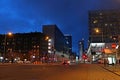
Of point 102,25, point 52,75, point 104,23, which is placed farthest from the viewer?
point 104,23

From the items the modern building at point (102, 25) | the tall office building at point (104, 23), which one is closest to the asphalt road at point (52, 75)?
the modern building at point (102, 25)

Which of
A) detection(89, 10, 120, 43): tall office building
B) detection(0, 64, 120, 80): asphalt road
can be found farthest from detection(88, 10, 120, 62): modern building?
detection(0, 64, 120, 80): asphalt road

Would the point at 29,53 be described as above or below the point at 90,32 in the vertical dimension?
below

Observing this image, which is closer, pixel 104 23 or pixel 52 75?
pixel 52 75

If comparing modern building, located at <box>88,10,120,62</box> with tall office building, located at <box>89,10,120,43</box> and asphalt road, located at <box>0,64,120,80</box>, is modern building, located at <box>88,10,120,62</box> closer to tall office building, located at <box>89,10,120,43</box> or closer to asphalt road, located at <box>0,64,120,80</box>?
tall office building, located at <box>89,10,120,43</box>

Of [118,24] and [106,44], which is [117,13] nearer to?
[118,24]

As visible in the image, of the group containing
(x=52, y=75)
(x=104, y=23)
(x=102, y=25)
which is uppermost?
(x=104, y=23)

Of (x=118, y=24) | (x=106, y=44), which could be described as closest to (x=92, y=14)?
(x=118, y=24)

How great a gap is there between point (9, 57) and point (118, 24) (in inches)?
2769

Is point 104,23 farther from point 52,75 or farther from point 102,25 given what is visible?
point 52,75

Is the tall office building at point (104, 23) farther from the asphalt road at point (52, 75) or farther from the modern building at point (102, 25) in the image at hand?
the asphalt road at point (52, 75)

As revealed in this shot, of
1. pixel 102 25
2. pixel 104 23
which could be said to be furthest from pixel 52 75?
pixel 104 23

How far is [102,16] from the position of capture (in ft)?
550

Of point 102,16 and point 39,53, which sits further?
point 39,53
